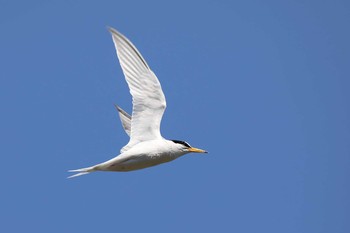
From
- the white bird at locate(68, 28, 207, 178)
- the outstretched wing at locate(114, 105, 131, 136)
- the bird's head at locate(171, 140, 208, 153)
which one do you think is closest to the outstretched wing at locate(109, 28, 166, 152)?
the white bird at locate(68, 28, 207, 178)

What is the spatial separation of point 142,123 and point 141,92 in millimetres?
563

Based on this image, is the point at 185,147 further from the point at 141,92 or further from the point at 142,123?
the point at 141,92

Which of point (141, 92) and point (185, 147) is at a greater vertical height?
point (141, 92)

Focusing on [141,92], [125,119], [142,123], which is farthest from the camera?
[125,119]

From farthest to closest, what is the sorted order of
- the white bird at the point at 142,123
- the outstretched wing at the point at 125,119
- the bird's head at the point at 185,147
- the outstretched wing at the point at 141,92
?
the outstretched wing at the point at 125,119
the bird's head at the point at 185,147
the outstretched wing at the point at 141,92
the white bird at the point at 142,123

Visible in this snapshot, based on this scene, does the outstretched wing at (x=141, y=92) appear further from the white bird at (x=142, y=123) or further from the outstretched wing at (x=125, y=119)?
the outstretched wing at (x=125, y=119)

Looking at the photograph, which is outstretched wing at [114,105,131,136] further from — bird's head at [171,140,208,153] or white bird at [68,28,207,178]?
bird's head at [171,140,208,153]

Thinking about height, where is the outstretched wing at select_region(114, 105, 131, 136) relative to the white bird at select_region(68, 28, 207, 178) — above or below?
above

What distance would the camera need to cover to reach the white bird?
41.9ft

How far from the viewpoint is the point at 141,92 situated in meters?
13.3

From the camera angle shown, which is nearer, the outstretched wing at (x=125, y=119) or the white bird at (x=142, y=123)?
the white bird at (x=142, y=123)

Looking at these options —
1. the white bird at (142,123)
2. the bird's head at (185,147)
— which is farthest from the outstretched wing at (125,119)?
the bird's head at (185,147)

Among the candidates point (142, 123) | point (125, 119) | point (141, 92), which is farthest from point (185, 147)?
point (125, 119)

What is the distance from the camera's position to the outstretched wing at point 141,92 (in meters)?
13.0
